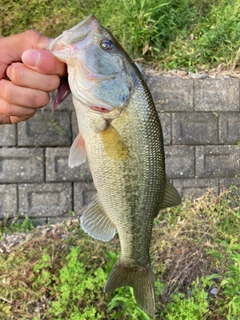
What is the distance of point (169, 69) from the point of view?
371cm

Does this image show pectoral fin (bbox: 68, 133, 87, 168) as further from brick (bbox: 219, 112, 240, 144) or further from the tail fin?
brick (bbox: 219, 112, 240, 144)

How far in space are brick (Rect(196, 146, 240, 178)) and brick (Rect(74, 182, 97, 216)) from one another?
1.11m

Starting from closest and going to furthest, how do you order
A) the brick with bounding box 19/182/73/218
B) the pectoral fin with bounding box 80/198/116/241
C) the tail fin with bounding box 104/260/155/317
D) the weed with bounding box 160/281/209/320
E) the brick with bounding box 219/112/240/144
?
the pectoral fin with bounding box 80/198/116/241 < the tail fin with bounding box 104/260/155/317 < the weed with bounding box 160/281/209/320 < the brick with bounding box 19/182/73/218 < the brick with bounding box 219/112/240/144

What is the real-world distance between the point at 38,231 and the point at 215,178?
72.5 inches

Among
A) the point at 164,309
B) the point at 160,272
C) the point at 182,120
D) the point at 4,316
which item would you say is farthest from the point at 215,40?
the point at 4,316

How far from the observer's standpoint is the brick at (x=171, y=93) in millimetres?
3545

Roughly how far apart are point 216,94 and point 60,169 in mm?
1724

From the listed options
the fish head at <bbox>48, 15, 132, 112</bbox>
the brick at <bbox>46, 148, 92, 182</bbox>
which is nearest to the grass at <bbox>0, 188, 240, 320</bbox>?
the brick at <bbox>46, 148, 92, 182</bbox>

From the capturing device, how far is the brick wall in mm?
3359

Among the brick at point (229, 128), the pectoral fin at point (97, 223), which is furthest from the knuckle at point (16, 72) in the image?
the brick at point (229, 128)

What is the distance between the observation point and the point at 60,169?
3439 mm

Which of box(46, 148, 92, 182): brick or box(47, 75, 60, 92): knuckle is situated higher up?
box(47, 75, 60, 92): knuckle

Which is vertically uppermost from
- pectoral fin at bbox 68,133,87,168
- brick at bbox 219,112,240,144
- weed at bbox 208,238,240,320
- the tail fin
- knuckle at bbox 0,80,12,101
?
knuckle at bbox 0,80,12,101

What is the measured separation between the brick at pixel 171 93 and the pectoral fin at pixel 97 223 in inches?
69.6
